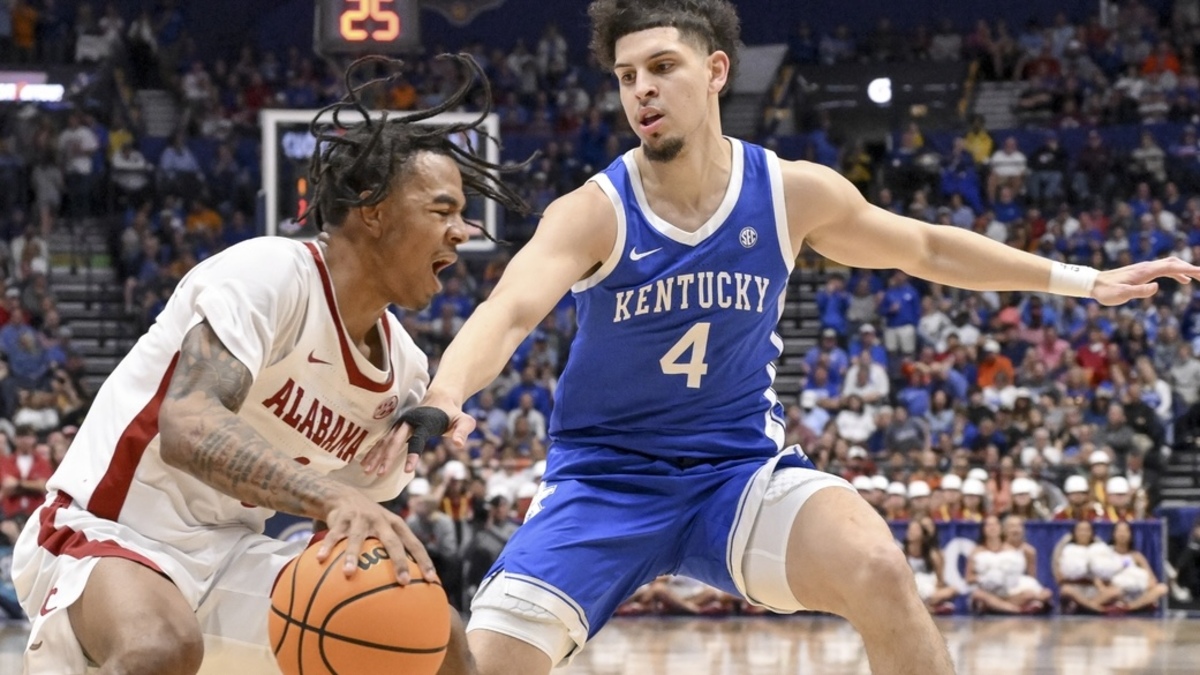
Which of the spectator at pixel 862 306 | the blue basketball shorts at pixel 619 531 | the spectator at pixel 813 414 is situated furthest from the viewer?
the spectator at pixel 862 306

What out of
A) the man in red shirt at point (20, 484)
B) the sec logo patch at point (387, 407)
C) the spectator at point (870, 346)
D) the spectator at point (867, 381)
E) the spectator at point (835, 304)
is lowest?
the man in red shirt at point (20, 484)

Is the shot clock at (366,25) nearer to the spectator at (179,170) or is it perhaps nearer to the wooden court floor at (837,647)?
the wooden court floor at (837,647)

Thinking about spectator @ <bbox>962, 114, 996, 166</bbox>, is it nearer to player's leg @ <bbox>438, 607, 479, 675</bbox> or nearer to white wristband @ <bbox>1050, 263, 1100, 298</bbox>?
white wristband @ <bbox>1050, 263, 1100, 298</bbox>

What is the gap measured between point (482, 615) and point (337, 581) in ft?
3.90

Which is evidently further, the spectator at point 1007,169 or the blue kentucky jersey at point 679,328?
the spectator at point 1007,169

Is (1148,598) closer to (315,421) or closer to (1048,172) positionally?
(1048,172)

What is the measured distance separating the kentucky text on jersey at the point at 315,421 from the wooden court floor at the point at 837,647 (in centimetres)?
543

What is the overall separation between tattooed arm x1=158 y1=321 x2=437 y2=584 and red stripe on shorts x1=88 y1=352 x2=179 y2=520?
0.93ft

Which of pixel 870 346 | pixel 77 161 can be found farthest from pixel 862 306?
pixel 77 161

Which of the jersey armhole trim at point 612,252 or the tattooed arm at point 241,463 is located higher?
the jersey armhole trim at point 612,252

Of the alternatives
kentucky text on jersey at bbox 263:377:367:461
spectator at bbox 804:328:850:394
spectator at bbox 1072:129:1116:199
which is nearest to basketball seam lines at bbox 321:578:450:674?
kentucky text on jersey at bbox 263:377:367:461

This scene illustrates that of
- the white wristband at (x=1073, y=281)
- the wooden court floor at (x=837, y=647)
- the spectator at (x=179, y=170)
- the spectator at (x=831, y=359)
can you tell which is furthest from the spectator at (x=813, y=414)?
the white wristband at (x=1073, y=281)

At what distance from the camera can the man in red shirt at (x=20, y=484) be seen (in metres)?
13.4

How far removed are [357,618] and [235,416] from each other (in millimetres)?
537
